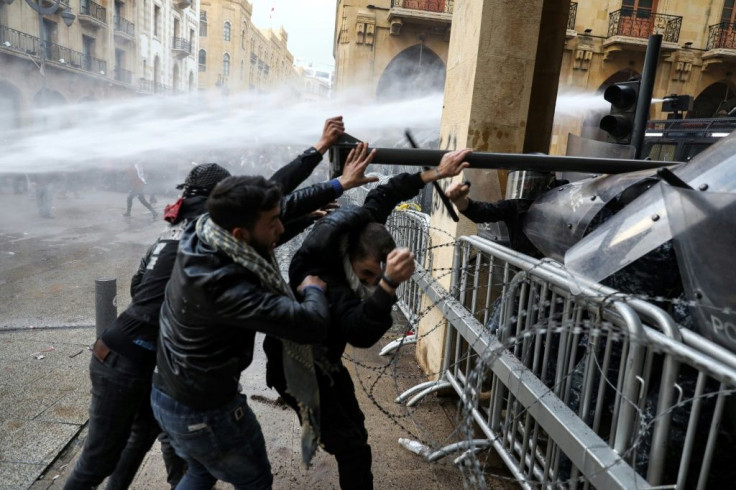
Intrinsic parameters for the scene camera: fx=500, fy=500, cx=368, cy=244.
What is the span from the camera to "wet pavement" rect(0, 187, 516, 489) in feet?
9.98

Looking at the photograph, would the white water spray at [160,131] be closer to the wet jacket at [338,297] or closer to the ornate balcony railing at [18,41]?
the ornate balcony railing at [18,41]

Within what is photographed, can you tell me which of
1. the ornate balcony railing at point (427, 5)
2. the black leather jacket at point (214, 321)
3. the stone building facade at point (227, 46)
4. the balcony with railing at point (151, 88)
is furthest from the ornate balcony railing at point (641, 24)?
the stone building facade at point (227, 46)

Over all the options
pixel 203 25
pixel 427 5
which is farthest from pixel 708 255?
pixel 203 25

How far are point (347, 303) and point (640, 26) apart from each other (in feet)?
73.9

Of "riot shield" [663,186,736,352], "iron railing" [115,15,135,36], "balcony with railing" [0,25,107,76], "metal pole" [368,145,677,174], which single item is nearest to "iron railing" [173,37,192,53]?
"iron railing" [115,15,135,36]

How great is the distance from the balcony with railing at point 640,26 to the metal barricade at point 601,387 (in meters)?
20.5

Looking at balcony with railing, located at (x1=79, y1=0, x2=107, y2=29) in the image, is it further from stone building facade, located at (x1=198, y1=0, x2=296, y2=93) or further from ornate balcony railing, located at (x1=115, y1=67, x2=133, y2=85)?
stone building facade, located at (x1=198, y1=0, x2=296, y2=93)

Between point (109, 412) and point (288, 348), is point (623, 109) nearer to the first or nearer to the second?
point (288, 348)

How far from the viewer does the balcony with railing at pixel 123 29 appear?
32562 millimetres

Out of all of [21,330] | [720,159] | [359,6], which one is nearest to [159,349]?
[720,159]

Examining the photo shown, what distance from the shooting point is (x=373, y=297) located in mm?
1930

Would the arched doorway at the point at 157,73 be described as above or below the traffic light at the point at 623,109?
above

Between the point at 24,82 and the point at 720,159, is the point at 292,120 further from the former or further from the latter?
the point at 720,159

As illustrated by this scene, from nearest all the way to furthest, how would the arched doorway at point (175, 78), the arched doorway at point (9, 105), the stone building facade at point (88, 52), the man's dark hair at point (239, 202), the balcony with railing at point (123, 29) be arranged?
the man's dark hair at point (239, 202), the arched doorway at point (9, 105), the stone building facade at point (88, 52), the balcony with railing at point (123, 29), the arched doorway at point (175, 78)
